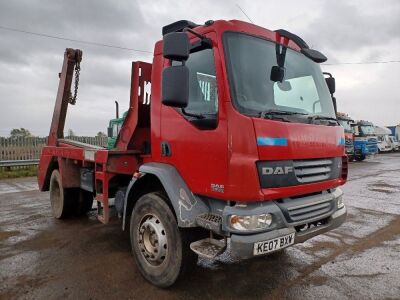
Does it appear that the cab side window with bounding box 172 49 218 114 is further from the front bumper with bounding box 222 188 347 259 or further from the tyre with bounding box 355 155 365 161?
the tyre with bounding box 355 155 365 161

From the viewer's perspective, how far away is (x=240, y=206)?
10.1ft

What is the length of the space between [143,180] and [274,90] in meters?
1.75

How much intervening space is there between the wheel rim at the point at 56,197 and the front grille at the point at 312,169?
456cm

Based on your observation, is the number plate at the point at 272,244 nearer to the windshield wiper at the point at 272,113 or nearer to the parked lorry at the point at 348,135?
the windshield wiper at the point at 272,113

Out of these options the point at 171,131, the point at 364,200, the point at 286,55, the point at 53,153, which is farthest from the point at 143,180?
the point at 364,200

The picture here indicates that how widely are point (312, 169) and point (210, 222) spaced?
1.14 metres

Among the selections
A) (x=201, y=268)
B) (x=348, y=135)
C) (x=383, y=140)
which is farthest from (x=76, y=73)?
(x=383, y=140)

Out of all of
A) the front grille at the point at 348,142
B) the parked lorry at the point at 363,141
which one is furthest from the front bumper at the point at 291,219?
the parked lorry at the point at 363,141

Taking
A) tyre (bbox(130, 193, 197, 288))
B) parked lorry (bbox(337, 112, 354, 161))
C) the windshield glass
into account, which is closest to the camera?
tyre (bbox(130, 193, 197, 288))

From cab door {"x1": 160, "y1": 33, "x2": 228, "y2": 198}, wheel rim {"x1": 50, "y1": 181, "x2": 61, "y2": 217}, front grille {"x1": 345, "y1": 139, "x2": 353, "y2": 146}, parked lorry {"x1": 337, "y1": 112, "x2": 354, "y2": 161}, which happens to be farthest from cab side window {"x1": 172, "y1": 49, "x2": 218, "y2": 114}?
front grille {"x1": 345, "y1": 139, "x2": 353, "y2": 146}

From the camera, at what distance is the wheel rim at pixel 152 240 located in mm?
3633

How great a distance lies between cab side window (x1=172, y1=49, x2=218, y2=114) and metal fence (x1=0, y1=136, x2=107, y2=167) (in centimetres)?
1255

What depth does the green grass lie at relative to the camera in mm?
14150

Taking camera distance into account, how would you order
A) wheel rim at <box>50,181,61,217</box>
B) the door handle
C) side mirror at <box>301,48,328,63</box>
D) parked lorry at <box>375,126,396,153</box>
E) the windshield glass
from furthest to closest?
parked lorry at <box>375,126,396,153</box> < the windshield glass < wheel rim at <box>50,181,61,217</box> < side mirror at <box>301,48,328,63</box> < the door handle
